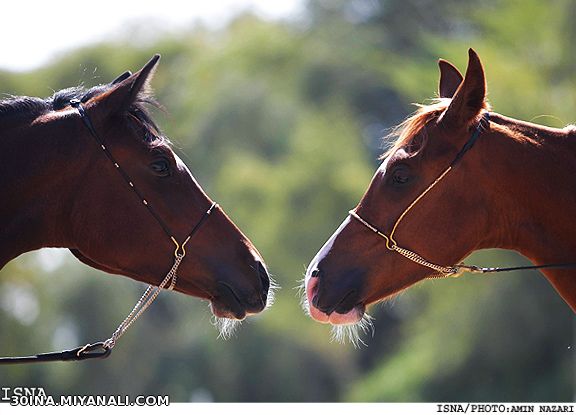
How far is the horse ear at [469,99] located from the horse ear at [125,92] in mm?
1869

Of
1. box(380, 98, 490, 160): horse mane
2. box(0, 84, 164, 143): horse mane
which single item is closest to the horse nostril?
box(0, 84, 164, 143): horse mane

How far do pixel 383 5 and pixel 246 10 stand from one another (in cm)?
745

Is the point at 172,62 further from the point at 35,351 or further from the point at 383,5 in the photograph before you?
the point at 35,351

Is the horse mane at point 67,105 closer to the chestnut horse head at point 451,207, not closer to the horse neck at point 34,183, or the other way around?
the horse neck at point 34,183

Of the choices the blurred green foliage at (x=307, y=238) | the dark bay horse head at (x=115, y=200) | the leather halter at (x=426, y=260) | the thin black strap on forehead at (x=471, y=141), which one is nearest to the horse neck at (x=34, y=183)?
the dark bay horse head at (x=115, y=200)

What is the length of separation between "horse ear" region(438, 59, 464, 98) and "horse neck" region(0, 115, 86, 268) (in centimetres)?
266

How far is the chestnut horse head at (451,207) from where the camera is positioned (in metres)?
6.28

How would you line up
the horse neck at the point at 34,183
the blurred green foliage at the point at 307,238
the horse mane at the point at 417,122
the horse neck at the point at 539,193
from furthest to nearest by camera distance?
1. the blurred green foliage at the point at 307,238
2. the horse mane at the point at 417,122
3. the horse neck at the point at 539,193
4. the horse neck at the point at 34,183

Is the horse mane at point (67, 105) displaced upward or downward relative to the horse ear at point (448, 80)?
upward

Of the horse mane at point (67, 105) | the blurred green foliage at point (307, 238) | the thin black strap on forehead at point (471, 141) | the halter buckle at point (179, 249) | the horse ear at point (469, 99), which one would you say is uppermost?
the horse mane at point (67, 105)

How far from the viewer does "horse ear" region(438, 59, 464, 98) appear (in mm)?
7184

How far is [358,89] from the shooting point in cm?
4247

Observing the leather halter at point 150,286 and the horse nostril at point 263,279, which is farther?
the horse nostril at point 263,279

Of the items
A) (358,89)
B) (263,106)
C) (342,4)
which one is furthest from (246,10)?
(263,106)
